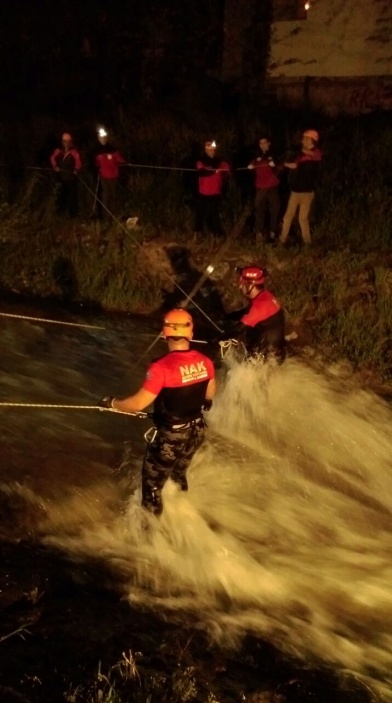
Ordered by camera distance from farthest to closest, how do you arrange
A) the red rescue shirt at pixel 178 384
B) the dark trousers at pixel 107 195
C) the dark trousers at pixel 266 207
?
1. the dark trousers at pixel 107 195
2. the dark trousers at pixel 266 207
3. the red rescue shirt at pixel 178 384

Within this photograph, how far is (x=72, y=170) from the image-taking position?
40.0ft

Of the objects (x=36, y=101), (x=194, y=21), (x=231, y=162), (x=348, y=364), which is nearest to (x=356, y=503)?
(x=348, y=364)

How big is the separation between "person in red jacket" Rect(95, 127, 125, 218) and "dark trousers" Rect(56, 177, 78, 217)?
0.54 metres

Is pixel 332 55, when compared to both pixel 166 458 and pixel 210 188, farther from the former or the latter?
pixel 166 458

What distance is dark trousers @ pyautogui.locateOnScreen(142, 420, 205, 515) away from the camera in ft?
19.2

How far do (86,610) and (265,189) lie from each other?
782 cm

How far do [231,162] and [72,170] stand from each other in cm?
335

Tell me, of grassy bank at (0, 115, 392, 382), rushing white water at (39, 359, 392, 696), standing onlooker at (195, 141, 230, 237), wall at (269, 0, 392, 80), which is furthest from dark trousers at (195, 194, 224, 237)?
wall at (269, 0, 392, 80)

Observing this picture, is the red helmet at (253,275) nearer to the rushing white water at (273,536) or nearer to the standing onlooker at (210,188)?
the rushing white water at (273,536)

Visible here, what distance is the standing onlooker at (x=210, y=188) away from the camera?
1125 cm

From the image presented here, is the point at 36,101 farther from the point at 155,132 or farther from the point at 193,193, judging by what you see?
the point at 193,193

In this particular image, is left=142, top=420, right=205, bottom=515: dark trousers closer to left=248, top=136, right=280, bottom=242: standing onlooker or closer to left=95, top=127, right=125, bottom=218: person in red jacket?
left=248, top=136, right=280, bottom=242: standing onlooker

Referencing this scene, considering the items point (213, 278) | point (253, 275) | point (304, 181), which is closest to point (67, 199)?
point (213, 278)

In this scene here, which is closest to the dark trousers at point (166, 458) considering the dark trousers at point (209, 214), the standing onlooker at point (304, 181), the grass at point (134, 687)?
the grass at point (134, 687)
